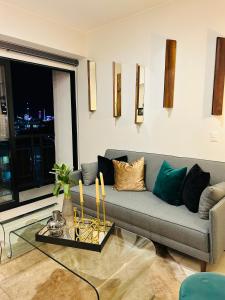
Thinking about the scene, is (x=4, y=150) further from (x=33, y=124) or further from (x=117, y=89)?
(x=117, y=89)

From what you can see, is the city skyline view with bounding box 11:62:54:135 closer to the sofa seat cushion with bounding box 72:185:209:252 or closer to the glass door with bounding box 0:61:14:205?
the glass door with bounding box 0:61:14:205

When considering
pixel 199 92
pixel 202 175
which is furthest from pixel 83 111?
pixel 202 175

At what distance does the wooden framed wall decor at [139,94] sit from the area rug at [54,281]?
1764mm

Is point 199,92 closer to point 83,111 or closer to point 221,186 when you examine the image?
point 221,186

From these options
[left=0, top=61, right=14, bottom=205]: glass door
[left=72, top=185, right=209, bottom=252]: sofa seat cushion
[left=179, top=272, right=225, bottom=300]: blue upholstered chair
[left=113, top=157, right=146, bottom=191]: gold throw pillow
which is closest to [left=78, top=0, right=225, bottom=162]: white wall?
[left=113, top=157, right=146, bottom=191]: gold throw pillow

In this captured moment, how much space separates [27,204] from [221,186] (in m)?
2.81

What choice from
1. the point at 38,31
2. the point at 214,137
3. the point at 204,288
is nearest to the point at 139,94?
the point at 214,137

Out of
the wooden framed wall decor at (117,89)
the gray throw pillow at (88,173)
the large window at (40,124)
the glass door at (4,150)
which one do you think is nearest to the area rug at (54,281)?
the gray throw pillow at (88,173)

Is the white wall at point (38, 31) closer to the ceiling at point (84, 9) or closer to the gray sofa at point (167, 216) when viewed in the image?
the ceiling at point (84, 9)

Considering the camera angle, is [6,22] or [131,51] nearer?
[6,22]

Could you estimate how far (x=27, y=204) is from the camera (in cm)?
354

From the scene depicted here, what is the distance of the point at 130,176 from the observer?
2762 mm

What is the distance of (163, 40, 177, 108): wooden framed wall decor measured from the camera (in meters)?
2.68

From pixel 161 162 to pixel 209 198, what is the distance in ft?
2.97
